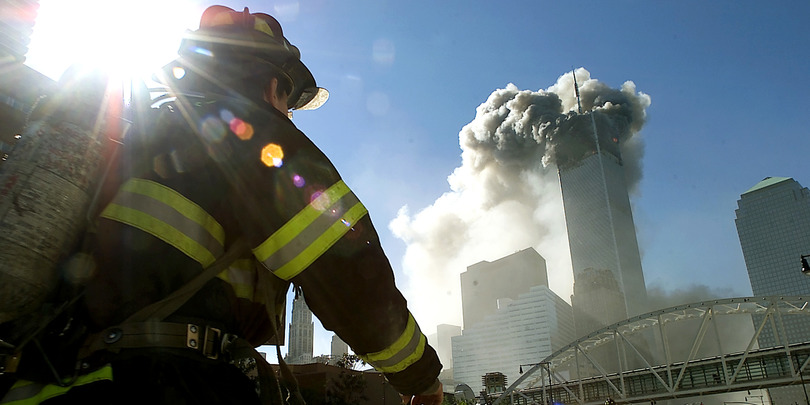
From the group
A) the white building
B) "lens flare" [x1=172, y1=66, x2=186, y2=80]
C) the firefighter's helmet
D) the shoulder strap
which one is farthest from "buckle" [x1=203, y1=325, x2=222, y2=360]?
the white building

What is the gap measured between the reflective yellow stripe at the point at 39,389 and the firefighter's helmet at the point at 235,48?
105 cm

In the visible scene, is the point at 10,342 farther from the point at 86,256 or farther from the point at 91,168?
the point at 91,168

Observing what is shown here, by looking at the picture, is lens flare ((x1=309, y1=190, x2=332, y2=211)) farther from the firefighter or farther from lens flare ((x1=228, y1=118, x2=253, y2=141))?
lens flare ((x1=228, y1=118, x2=253, y2=141))

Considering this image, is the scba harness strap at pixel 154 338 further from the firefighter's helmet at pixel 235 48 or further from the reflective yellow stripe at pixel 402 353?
the firefighter's helmet at pixel 235 48

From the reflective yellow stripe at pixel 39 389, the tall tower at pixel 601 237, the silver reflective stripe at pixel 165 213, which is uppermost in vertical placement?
the tall tower at pixel 601 237

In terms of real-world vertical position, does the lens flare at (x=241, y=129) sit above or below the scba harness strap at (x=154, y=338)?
above

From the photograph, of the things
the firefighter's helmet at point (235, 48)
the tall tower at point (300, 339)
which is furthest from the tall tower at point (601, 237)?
the firefighter's helmet at point (235, 48)

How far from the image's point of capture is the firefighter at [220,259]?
4.58ft

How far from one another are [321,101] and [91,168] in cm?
131

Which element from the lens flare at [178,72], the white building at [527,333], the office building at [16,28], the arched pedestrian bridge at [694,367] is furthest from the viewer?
the white building at [527,333]

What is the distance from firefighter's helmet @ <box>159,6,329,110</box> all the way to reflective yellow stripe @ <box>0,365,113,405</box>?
1.05m

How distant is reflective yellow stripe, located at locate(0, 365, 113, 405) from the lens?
1.28m

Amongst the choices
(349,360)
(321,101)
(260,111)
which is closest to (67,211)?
(260,111)

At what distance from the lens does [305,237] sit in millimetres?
1500
